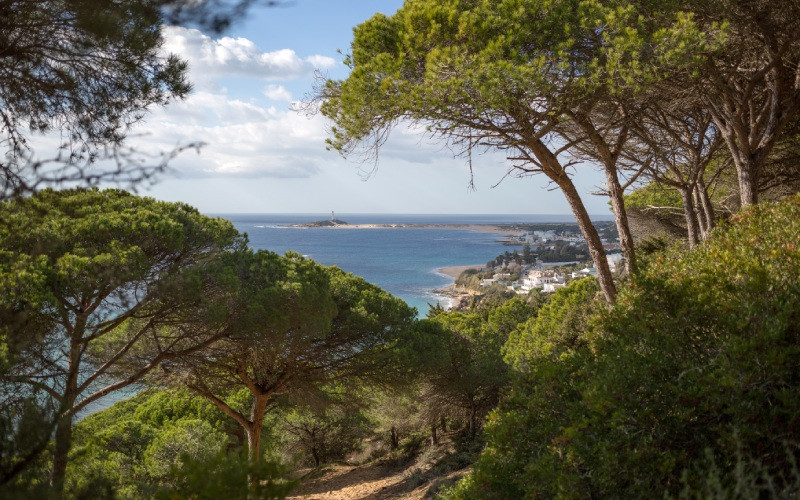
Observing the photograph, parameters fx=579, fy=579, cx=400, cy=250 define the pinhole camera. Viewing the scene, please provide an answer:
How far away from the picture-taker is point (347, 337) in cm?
984

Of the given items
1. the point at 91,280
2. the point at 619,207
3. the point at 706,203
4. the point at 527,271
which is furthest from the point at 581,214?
the point at 527,271

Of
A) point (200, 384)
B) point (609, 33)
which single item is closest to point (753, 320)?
point (609, 33)

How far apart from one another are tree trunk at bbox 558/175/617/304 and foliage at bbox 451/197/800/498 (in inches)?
88.6

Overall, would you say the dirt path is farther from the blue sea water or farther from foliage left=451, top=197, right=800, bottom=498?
the blue sea water

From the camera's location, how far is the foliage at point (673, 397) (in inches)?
121

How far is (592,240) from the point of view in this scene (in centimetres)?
718

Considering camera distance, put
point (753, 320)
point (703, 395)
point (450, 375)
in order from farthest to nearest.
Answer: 1. point (450, 375)
2. point (753, 320)
3. point (703, 395)

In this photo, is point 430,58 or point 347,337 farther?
point 347,337

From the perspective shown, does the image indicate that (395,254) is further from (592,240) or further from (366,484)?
(592,240)

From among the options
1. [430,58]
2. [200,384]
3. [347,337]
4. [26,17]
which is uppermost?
[430,58]

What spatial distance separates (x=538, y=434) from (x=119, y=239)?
17.7ft

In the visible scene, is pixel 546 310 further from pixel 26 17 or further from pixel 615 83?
pixel 26 17

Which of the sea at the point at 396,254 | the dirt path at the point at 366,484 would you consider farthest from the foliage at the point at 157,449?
the sea at the point at 396,254

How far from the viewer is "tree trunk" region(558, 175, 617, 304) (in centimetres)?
712
